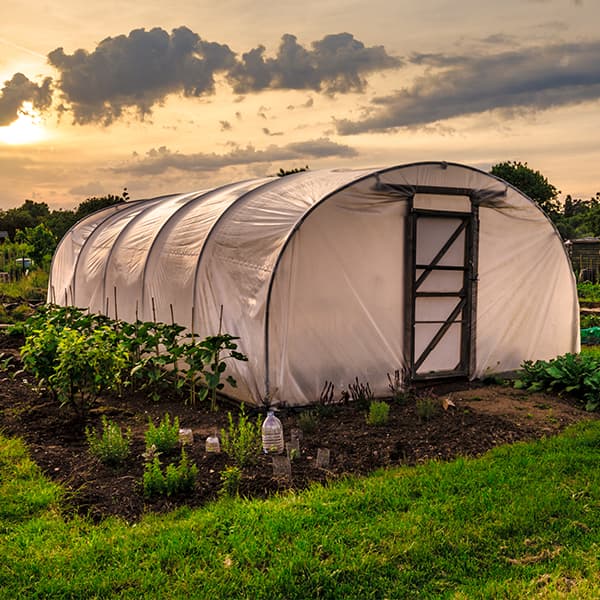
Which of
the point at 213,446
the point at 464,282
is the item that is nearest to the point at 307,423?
the point at 213,446

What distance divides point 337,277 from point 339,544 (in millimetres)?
4226

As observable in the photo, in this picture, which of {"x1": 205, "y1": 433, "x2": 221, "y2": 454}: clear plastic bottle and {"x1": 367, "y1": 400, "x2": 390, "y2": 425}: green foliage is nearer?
{"x1": 205, "y1": 433, "x2": 221, "y2": 454}: clear plastic bottle

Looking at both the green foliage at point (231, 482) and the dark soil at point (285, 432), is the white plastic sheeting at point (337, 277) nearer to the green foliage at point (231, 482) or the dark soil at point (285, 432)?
the dark soil at point (285, 432)

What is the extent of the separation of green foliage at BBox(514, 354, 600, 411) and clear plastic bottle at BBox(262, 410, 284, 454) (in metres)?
3.88

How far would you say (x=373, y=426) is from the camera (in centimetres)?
689

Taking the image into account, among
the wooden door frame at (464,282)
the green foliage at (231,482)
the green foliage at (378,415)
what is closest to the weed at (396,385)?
the wooden door frame at (464,282)

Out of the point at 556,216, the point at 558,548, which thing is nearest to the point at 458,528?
the point at 558,548

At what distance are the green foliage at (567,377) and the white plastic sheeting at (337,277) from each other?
24.8 inches

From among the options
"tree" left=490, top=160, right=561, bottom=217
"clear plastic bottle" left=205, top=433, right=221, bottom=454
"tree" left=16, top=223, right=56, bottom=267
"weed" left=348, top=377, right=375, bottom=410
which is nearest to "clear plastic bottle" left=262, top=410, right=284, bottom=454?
"clear plastic bottle" left=205, top=433, right=221, bottom=454

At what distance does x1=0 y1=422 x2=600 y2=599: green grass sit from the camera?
387 cm

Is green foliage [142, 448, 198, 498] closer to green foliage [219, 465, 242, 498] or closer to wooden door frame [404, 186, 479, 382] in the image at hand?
green foliage [219, 465, 242, 498]

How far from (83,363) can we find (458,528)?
152 inches

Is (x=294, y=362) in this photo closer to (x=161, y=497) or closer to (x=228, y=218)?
(x=228, y=218)

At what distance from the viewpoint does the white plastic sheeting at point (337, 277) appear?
25.5 ft
